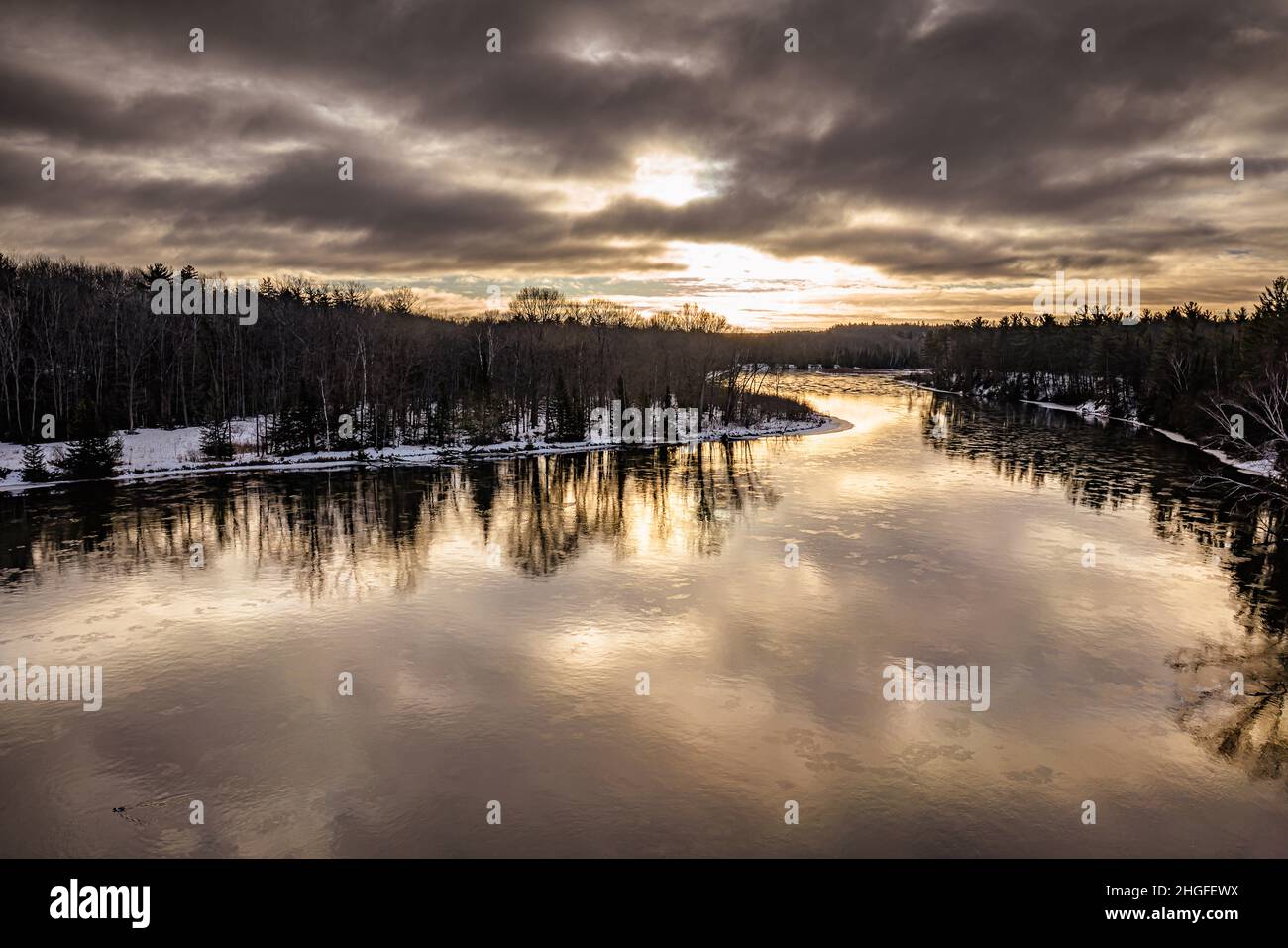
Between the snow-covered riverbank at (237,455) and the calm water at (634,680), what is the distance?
1313 centimetres

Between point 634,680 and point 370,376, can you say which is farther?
point 370,376

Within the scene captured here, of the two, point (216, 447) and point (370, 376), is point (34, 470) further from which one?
point (370, 376)

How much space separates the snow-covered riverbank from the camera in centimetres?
5819

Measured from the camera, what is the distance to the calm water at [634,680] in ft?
48.2

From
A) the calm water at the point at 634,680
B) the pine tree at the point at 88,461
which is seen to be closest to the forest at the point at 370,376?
the pine tree at the point at 88,461

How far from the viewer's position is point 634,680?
2130 centimetres

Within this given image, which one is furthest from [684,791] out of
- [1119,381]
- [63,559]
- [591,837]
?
[1119,381]

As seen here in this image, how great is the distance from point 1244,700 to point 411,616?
1034 inches

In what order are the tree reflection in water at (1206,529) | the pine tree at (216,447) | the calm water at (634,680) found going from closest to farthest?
the calm water at (634,680)
the tree reflection in water at (1206,529)
the pine tree at (216,447)

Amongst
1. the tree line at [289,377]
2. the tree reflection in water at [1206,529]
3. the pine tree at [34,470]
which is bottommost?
the tree reflection in water at [1206,529]

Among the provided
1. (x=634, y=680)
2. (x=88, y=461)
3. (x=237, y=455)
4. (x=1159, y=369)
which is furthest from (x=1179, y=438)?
(x=88, y=461)

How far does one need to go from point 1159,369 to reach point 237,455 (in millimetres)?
112306

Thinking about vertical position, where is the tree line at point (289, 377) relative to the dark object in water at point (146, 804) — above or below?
above

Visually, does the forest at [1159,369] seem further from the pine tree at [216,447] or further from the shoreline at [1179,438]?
the pine tree at [216,447]
